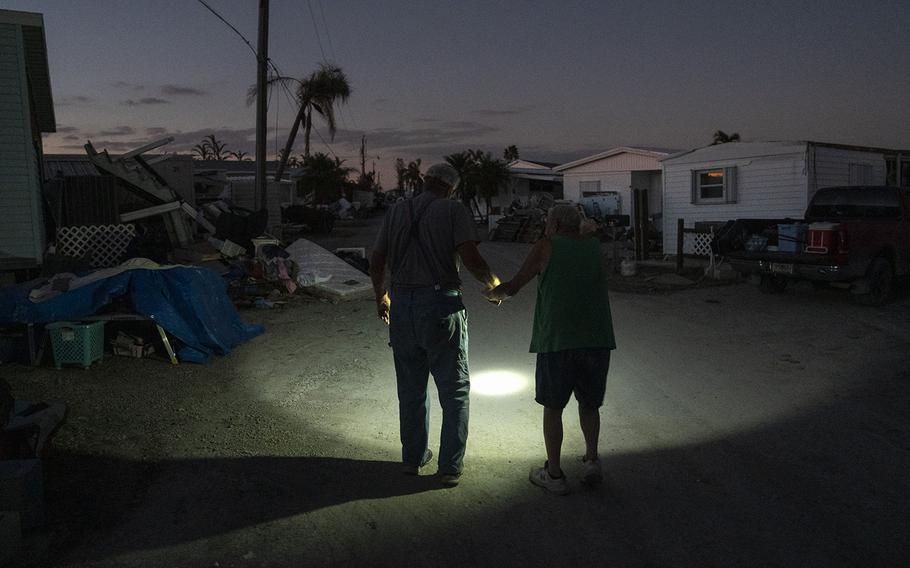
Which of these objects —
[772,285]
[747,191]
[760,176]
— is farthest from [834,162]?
[772,285]

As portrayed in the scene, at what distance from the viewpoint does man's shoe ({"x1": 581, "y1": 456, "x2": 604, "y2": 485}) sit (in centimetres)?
423

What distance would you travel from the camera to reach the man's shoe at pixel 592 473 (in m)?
4.23

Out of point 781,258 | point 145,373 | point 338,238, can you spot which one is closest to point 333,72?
point 338,238

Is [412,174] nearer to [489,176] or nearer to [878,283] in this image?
[489,176]

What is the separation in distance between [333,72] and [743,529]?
34623 millimetres

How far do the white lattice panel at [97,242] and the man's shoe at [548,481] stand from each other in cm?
1297

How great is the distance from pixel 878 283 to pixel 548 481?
31.8 feet

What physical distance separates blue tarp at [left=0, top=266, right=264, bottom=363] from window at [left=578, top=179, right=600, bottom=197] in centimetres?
2627

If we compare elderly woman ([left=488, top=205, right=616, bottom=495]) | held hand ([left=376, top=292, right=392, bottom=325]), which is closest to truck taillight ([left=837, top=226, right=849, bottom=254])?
elderly woman ([left=488, top=205, right=616, bottom=495])

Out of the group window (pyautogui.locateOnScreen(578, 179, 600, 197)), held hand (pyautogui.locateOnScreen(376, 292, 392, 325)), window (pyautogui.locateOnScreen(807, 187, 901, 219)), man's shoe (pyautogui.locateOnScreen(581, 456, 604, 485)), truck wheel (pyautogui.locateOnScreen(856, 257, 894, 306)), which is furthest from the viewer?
window (pyautogui.locateOnScreen(578, 179, 600, 197))

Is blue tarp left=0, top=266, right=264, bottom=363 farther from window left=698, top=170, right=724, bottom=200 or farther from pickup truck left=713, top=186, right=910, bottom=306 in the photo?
window left=698, top=170, right=724, bottom=200

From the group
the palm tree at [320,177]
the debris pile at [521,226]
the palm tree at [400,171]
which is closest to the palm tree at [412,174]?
the palm tree at [400,171]

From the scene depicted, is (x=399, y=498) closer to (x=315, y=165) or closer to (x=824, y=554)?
(x=824, y=554)

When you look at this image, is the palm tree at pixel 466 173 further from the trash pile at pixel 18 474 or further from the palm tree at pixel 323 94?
the trash pile at pixel 18 474
